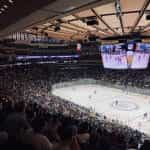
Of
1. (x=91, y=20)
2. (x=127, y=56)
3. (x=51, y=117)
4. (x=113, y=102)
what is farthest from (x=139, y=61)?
(x=113, y=102)

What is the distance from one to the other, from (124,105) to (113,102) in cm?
A: 146

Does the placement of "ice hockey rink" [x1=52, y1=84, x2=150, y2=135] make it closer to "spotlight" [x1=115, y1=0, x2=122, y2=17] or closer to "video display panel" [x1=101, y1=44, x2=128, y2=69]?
"video display panel" [x1=101, y1=44, x2=128, y2=69]

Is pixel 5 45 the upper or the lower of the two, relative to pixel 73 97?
upper

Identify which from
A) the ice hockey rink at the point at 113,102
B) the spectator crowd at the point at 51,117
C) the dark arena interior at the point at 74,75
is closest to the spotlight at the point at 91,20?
the dark arena interior at the point at 74,75

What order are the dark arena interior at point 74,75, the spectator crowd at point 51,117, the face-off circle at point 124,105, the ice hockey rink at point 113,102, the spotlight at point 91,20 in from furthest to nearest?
1. the face-off circle at point 124,105
2. the ice hockey rink at point 113,102
3. the spotlight at point 91,20
4. the dark arena interior at point 74,75
5. the spectator crowd at point 51,117

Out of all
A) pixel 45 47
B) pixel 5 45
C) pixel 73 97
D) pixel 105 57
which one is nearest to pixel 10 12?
pixel 105 57

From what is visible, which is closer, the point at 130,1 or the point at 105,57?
the point at 130,1

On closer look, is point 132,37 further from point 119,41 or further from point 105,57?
point 105,57

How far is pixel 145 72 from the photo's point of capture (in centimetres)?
4200

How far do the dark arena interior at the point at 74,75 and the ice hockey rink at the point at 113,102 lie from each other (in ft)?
0.25

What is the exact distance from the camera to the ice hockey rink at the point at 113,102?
2362 cm

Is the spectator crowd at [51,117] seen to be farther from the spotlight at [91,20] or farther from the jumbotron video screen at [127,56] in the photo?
the jumbotron video screen at [127,56]

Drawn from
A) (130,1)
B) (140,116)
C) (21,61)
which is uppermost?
(130,1)

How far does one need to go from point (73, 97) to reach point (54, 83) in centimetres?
720
